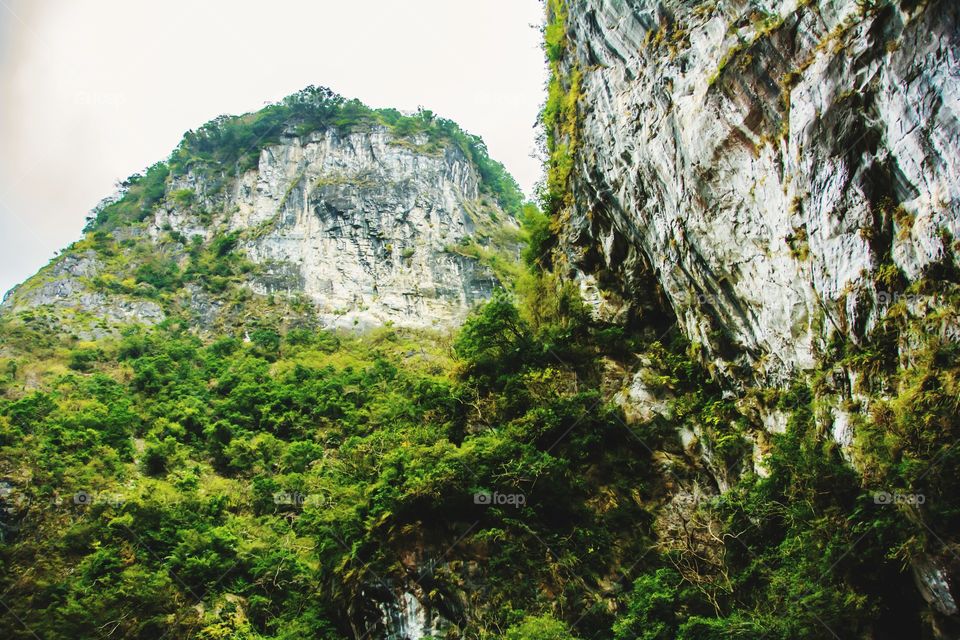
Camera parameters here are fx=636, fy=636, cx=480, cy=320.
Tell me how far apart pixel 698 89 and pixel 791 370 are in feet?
18.0

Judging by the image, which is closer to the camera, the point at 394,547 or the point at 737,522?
the point at 737,522

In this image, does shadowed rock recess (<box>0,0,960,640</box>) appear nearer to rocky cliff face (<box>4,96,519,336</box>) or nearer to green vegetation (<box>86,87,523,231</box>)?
rocky cliff face (<box>4,96,519,336</box>)

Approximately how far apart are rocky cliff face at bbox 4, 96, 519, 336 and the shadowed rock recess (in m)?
11.9

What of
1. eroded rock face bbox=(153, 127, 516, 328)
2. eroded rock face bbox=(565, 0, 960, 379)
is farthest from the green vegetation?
eroded rock face bbox=(565, 0, 960, 379)

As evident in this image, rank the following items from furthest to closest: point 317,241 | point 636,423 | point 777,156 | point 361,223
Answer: point 361,223 < point 317,241 < point 636,423 < point 777,156

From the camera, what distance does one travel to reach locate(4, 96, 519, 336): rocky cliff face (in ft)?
129

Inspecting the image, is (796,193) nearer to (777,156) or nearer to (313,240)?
(777,156)

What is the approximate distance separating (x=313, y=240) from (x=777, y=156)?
3681 cm

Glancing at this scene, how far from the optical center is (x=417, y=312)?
39.9 meters

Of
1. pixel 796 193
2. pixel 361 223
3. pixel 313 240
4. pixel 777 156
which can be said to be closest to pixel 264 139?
pixel 313 240

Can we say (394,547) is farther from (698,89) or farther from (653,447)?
(698,89)

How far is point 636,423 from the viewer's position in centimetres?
1459

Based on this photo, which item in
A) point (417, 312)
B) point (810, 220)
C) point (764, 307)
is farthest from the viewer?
point (417, 312)

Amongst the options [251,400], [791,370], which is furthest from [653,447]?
[251,400]
